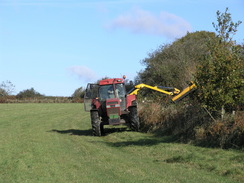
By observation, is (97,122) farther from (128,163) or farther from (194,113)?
(128,163)

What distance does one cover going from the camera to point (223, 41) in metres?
13.2

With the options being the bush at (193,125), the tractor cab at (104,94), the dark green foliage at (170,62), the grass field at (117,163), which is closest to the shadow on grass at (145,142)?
the grass field at (117,163)

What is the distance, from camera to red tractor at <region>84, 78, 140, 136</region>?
60.5 feet

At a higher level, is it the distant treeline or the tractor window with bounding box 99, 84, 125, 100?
the distant treeline

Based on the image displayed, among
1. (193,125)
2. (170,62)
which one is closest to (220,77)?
(193,125)

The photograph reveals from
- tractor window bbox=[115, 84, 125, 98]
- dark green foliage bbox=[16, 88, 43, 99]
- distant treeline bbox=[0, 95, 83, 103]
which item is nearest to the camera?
tractor window bbox=[115, 84, 125, 98]

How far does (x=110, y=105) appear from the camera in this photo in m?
18.4

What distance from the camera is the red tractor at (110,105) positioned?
1844 cm

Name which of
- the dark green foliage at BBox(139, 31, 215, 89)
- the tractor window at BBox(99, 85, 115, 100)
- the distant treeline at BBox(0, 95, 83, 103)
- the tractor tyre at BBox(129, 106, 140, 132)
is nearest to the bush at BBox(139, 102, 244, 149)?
the tractor tyre at BBox(129, 106, 140, 132)

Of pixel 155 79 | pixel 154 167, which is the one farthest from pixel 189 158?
pixel 155 79

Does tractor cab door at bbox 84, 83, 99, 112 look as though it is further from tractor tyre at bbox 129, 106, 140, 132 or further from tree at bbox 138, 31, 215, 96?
tree at bbox 138, 31, 215, 96

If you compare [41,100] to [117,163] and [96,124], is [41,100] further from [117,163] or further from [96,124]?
[117,163]

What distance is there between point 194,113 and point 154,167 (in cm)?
576

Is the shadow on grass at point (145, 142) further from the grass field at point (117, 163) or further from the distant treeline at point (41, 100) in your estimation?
the distant treeline at point (41, 100)
